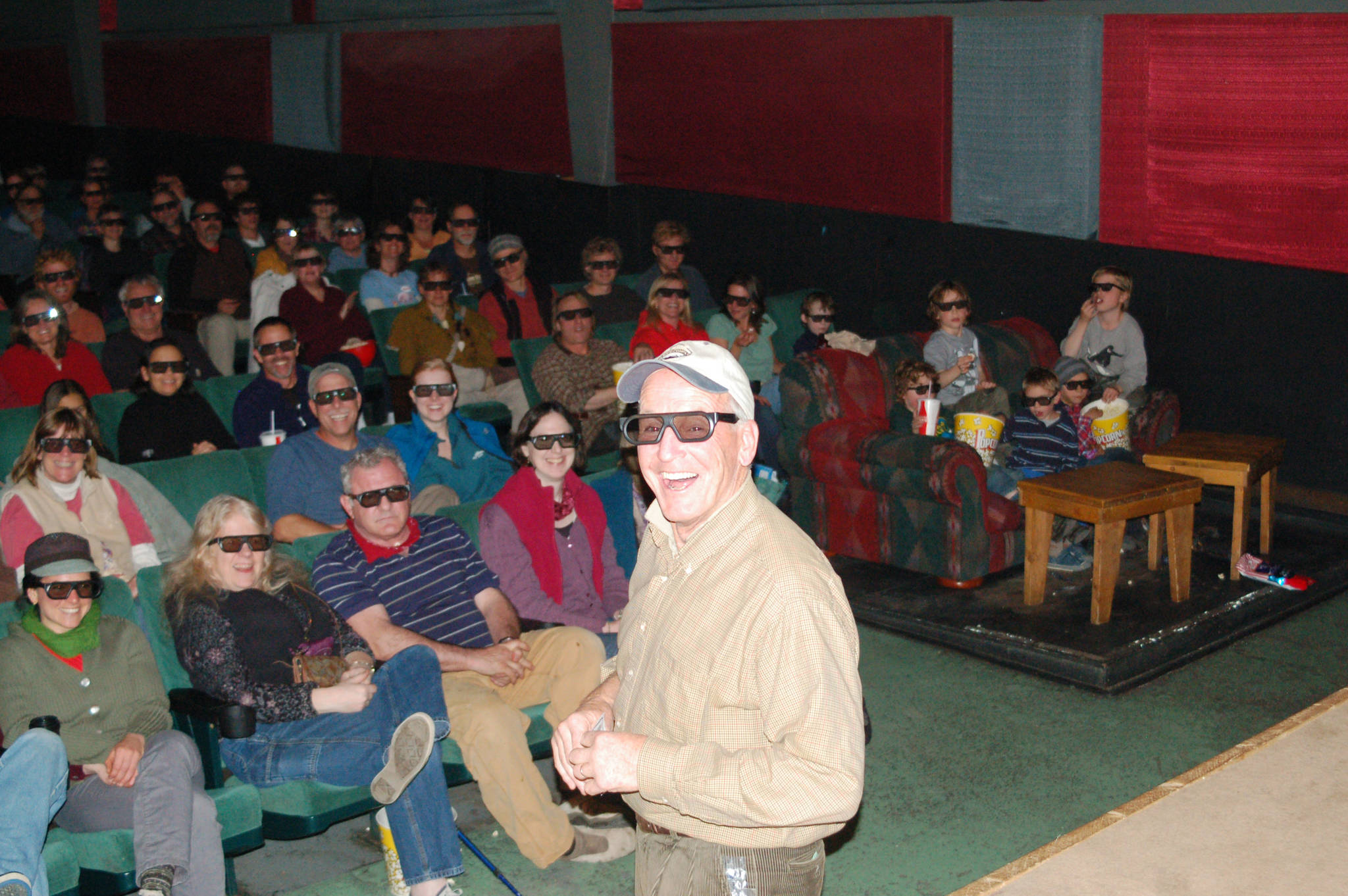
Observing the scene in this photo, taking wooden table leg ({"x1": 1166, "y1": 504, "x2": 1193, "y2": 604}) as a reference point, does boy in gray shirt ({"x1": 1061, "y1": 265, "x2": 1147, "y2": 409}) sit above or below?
above

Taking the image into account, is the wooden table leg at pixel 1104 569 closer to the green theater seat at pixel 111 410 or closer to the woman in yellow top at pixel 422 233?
the green theater seat at pixel 111 410

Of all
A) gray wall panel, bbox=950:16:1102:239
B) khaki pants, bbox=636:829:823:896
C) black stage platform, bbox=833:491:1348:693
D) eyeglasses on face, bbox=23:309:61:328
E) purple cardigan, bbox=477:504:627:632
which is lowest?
black stage platform, bbox=833:491:1348:693

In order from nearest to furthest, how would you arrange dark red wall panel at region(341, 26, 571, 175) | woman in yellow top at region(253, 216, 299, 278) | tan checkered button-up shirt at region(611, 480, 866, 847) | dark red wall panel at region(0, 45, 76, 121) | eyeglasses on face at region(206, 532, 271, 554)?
tan checkered button-up shirt at region(611, 480, 866, 847), eyeglasses on face at region(206, 532, 271, 554), woman in yellow top at region(253, 216, 299, 278), dark red wall panel at region(341, 26, 571, 175), dark red wall panel at region(0, 45, 76, 121)

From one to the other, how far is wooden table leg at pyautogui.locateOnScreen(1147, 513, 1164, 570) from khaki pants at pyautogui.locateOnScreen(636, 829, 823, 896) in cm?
410

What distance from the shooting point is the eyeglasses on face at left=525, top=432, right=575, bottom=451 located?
13.5 ft

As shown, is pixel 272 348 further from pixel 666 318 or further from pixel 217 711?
pixel 217 711

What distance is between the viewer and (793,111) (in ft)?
26.7

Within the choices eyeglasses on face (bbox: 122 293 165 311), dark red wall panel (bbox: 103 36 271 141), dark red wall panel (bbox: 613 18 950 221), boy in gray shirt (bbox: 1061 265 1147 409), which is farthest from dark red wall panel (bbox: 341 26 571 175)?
boy in gray shirt (bbox: 1061 265 1147 409)

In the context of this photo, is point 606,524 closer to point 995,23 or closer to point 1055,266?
point 1055,266

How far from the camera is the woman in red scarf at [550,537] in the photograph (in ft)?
13.4

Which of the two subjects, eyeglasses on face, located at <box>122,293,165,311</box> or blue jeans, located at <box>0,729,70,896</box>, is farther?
eyeglasses on face, located at <box>122,293,165,311</box>

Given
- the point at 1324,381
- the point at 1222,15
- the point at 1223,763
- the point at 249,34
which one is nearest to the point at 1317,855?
the point at 1223,763

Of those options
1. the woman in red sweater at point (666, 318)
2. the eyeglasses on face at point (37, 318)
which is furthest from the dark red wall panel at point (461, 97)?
the eyeglasses on face at point (37, 318)

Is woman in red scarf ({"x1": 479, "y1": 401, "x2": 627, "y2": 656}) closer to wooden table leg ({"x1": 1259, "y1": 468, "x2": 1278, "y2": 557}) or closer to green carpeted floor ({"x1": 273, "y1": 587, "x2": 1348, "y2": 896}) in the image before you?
green carpeted floor ({"x1": 273, "y1": 587, "x2": 1348, "y2": 896})
